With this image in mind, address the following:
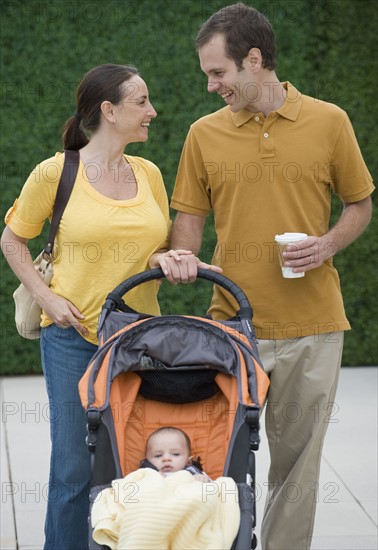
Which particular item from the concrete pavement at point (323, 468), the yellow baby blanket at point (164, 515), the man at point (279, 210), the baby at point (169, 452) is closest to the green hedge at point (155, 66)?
the concrete pavement at point (323, 468)

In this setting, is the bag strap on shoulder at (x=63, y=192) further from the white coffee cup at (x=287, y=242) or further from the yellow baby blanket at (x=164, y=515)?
the yellow baby blanket at (x=164, y=515)

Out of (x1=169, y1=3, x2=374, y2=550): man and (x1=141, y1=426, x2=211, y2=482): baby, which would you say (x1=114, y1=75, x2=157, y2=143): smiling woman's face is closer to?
(x1=169, y1=3, x2=374, y2=550): man

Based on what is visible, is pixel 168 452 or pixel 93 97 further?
pixel 93 97

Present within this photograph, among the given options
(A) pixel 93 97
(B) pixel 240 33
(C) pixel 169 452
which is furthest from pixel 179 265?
(B) pixel 240 33

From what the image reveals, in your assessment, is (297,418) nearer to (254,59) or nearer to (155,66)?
(254,59)

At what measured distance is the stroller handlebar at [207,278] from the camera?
3232 mm

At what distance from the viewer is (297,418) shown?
11.3 ft

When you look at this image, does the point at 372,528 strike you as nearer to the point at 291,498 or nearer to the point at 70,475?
the point at 291,498

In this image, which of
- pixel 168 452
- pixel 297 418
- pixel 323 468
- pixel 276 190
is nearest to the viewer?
pixel 168 452

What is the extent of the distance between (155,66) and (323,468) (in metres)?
2.98

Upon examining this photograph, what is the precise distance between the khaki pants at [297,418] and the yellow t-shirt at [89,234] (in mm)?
563

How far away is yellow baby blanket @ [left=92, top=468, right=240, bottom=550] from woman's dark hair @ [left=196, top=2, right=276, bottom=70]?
1457 millimetres

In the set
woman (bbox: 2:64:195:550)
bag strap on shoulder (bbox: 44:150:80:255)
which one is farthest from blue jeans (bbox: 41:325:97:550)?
bag strap on shoulder (bbox: 44:150:80:255)

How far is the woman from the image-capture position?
3.33 metres
